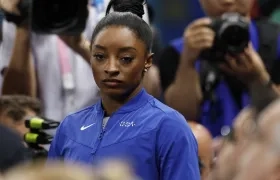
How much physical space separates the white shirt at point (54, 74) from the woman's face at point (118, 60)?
148 centimetres

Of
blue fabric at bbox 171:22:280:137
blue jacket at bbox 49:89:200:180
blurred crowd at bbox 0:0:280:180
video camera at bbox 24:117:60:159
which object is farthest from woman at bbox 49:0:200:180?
blue fabric at bbox 171:22:280:137

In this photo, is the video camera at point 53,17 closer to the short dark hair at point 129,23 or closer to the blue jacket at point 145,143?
the short dark hair at point 129,23

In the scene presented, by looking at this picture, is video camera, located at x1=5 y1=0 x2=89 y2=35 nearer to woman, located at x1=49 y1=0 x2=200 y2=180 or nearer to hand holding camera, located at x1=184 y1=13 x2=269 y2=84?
hand holding camera, located at x1=184 y1=13 x2=269 y2=84

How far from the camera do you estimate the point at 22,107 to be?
4281 mm

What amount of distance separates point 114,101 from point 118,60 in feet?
0.50

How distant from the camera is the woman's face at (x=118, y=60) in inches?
114

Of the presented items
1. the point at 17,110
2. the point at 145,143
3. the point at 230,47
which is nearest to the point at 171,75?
the point at 230,47

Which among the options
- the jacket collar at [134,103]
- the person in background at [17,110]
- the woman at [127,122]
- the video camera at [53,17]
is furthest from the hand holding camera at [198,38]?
the jacket collar at [134,103]

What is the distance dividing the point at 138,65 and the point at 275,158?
162 cm

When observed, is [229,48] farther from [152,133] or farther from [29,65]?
[152,133]

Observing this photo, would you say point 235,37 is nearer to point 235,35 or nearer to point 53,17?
point 235,35

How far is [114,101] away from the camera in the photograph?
2.96m

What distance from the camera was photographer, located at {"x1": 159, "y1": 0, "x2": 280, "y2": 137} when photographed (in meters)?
4.14

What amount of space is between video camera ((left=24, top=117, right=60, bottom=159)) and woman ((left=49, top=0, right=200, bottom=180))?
0.36 meters
